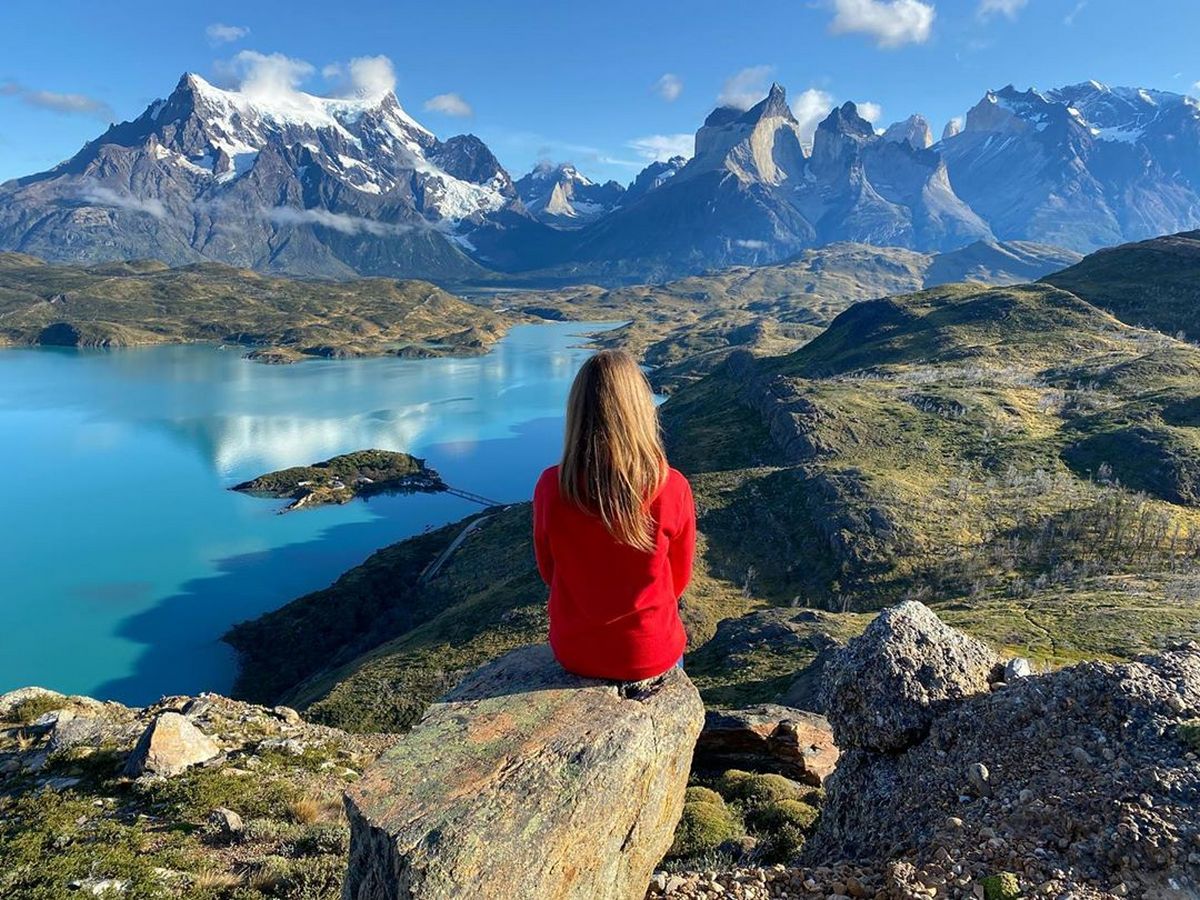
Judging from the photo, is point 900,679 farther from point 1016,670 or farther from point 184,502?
point 184,502

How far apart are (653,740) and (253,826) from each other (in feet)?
24.4

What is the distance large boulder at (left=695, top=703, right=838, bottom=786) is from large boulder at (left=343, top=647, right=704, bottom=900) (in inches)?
362

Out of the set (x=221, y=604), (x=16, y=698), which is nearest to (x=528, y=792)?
(x=16, y=698)

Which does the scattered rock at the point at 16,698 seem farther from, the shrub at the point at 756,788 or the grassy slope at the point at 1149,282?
the grassy slope at the point at 1149,282

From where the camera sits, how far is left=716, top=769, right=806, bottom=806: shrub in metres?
12.5

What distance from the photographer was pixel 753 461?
2657 inches

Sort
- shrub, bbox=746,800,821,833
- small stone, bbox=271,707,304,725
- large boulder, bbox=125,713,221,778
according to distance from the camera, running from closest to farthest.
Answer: shrub, bbox=746,800,821,833 < large boulder, bbox=125,713,221,778 < small stone, bbox=271,707,304,725

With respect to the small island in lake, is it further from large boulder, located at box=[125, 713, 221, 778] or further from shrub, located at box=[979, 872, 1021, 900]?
shrub, located at box=[979, 872, 1021, 900]

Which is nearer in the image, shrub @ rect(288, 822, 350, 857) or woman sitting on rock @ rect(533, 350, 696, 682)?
woman sitting on rock @ rect(533, 350, 696, 682)

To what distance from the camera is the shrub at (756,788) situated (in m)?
12.5

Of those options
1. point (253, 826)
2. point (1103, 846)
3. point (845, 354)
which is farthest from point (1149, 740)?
point (845, 354)

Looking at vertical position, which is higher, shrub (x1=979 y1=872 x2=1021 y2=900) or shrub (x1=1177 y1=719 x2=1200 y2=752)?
shrub (x1=1177 y1=719 x2=1200 y2=752)

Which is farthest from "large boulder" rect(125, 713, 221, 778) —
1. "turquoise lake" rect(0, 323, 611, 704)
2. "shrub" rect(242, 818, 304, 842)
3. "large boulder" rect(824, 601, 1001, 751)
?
"turquoise lake" rect(0, 323, 611, 704)

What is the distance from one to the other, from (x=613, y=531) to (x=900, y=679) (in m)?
5.87
